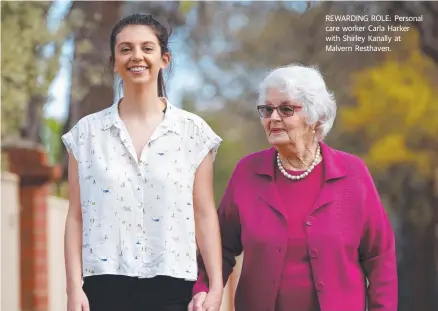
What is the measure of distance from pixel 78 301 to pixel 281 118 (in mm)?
862

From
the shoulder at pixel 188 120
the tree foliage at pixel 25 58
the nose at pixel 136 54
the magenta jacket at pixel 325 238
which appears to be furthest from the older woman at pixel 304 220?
the tree foliage at pixel 25 58

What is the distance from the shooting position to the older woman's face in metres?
2.54

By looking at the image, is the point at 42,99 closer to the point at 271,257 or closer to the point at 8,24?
the point at 8,24

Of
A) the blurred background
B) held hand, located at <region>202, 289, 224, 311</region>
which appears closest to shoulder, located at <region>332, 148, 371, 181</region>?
held hand, located at <region>202, 289, 224, 311</region>

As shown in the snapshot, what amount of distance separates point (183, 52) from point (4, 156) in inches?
47.5

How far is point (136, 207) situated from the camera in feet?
7.69

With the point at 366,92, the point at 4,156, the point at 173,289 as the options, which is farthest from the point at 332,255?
the point at 4,156

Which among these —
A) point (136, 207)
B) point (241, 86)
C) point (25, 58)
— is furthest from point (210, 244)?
point (25, 58)

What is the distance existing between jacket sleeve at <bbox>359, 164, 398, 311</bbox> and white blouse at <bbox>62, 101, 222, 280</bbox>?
61 cm

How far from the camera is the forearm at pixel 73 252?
7.77 feet

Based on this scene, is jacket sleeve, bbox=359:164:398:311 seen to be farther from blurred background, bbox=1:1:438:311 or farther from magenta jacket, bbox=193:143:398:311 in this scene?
blurred background, bbox=1:1:438:311

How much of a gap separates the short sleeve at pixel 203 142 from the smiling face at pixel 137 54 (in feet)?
0.72

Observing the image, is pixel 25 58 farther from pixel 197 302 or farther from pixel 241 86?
pixel 197 302

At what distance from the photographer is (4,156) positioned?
4336 mm
